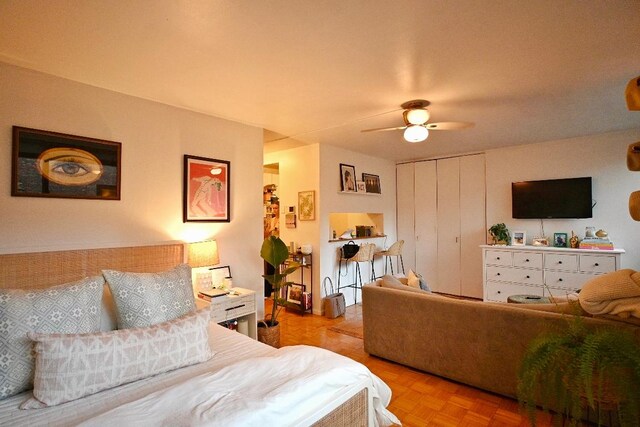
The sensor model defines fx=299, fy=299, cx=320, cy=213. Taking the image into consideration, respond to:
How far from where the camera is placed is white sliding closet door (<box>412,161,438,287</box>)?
5574 millimetres

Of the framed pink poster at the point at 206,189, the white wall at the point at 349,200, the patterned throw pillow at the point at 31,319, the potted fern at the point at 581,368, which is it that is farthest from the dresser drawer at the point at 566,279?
the patterned throw pillow at the point at 31,319

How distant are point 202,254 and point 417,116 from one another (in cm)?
242

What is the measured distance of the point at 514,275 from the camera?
442 cm

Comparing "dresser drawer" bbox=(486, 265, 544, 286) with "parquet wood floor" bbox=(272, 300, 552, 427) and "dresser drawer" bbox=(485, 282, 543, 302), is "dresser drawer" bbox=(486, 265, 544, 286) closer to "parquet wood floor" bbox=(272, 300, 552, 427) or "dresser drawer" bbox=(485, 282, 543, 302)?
"dresser drawer" bbox=(485, 282, 543, 302)

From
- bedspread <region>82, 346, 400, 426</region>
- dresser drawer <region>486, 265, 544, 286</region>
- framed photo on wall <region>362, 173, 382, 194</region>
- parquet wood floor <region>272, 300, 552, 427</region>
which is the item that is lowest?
parquet wood floor <region>272, 300, 552, 427</region>

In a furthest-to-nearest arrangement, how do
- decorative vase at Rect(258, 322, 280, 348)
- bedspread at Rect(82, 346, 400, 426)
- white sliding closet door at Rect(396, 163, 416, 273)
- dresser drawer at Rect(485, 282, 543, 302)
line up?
1. white sliding closet door at Rect(396, 163, 416, 273)
2. dresser drawer at Rect(485, 282, 543, 302)
3. decorative vase at Rect(258, 322, 280, 348)
4. bedspread at Rect(82, 346, 400, 426)

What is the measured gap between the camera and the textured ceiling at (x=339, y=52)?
1.60m

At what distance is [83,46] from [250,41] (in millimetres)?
1076

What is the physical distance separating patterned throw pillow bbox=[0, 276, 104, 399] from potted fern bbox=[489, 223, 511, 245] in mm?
5101

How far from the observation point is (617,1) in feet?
5.05

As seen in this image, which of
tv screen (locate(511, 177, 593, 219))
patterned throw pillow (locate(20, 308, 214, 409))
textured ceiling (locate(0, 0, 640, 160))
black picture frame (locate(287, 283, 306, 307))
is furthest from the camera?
black picture frame (locate(287, 283, 306, 307))

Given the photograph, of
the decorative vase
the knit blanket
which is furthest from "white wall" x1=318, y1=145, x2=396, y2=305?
the knit blanket

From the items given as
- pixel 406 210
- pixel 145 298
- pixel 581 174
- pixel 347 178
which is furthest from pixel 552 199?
pixel 145 298

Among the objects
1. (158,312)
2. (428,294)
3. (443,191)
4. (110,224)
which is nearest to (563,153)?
(443,191)
